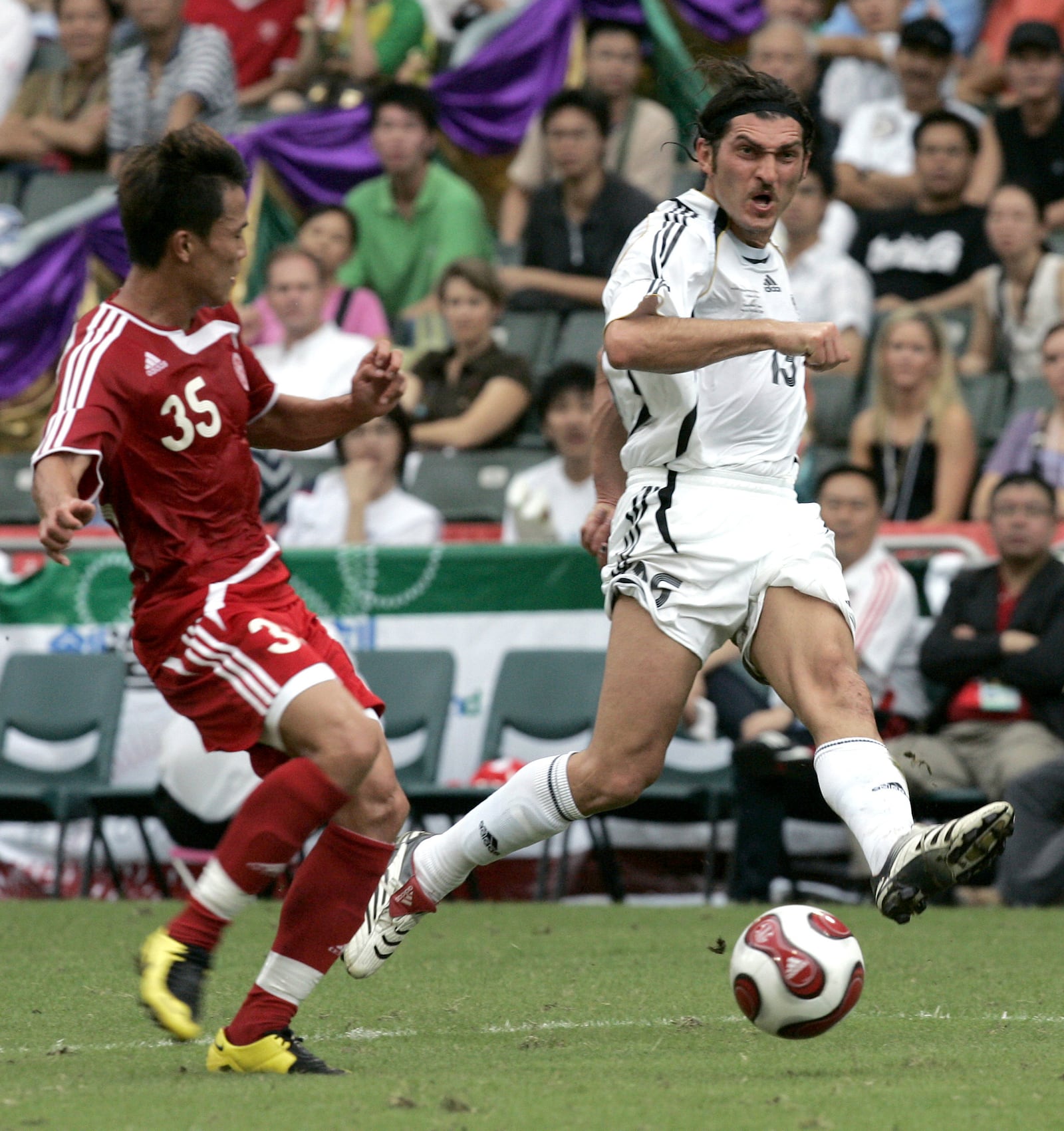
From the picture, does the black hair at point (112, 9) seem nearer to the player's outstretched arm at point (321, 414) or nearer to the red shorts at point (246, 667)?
the player's outstretched arm at point (321, 414)

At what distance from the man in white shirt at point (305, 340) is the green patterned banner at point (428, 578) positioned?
1854 mm

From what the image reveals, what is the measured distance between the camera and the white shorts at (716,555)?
5199 mm

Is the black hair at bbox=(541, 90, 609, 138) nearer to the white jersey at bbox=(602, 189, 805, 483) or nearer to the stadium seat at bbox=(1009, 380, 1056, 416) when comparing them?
the stadium seat at bbox=(1009, 380, 1056, 416)

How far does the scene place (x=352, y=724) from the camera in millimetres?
4586

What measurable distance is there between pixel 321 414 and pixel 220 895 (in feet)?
4.50

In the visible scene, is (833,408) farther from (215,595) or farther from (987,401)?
(215,595)

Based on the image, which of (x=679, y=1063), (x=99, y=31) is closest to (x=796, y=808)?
(x=679, y=1063)

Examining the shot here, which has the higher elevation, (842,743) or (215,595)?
(215,595)

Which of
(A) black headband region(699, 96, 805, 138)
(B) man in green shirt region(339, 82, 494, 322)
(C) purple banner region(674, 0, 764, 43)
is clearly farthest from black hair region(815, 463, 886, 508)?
(C) purple banner region(674, 0, 764, 43)

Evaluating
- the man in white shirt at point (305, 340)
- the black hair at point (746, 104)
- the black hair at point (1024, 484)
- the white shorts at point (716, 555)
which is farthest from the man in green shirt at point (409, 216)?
the white shorts at point (716, 555)

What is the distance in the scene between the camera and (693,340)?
4.90m

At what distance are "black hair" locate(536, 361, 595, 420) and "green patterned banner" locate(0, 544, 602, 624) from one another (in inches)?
46.8

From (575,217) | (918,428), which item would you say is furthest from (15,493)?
(918,428)

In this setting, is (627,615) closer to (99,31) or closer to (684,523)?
(684,523)
